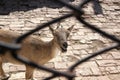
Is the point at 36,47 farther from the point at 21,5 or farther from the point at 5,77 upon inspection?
the point at 21,5

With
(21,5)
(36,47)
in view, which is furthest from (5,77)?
(21,5)

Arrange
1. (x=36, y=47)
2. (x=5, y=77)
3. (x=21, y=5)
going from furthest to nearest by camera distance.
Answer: (x=21, y=5) < (x=5, y=77) < (x=36, y=47)

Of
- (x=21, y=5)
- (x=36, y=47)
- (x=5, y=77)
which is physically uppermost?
Result: (x=21, y=5)

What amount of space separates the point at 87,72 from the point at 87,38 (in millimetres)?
1563

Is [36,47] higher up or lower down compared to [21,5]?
lower down

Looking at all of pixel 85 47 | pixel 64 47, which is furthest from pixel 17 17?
pixel 64 47

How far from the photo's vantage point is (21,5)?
7.92 meters

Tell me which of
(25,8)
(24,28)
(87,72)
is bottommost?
(87,72)

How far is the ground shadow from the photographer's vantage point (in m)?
7.54

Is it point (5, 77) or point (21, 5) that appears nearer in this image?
point (5, 77)

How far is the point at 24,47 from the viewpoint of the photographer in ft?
13.2

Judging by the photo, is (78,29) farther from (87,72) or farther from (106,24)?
(87,72)

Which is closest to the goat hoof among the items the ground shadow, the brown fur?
the brown fur

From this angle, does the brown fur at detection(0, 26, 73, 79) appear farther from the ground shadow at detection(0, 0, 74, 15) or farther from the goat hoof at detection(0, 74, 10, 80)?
the ground shadow at detection(0, 0, 74, 15)
